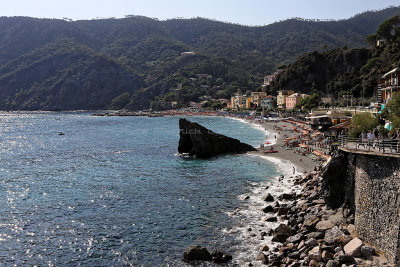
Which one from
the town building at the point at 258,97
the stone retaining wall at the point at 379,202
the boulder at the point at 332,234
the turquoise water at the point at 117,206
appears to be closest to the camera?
the stone retaining wall at the point at 379,202

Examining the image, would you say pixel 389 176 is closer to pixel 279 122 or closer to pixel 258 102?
pixel 279 122

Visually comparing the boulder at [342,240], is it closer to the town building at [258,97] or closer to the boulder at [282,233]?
the boulder at [282,233]

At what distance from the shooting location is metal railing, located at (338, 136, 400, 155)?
51.5 feet

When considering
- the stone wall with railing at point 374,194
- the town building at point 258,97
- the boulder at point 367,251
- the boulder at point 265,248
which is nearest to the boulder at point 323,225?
the stone wall with railing at point 374,194

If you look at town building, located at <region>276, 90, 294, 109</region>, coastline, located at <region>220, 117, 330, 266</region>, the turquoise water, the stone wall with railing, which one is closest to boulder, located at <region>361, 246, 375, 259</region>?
the stone wall with railing

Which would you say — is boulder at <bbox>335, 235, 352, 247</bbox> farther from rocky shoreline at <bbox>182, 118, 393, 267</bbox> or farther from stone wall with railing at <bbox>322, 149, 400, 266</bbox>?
stone wall with railing at <bbox>322, 149, 400, 266</bbox>

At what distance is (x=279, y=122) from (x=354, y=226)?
8579 cm

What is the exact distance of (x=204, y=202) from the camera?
27016 mm

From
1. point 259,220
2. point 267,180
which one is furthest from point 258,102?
point 259,220

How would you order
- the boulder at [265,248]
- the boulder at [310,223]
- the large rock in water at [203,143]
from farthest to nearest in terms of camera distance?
the large rock in water at [203,143], the boulder at [310,223], the boulder at [265,248]

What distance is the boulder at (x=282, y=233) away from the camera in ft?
64.1

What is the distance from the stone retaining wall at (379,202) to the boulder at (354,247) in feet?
2.61

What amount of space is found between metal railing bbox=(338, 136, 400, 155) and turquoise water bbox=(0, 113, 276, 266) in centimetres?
942

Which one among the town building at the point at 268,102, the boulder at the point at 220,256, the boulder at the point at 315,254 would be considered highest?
the town building at the point at 268,102
